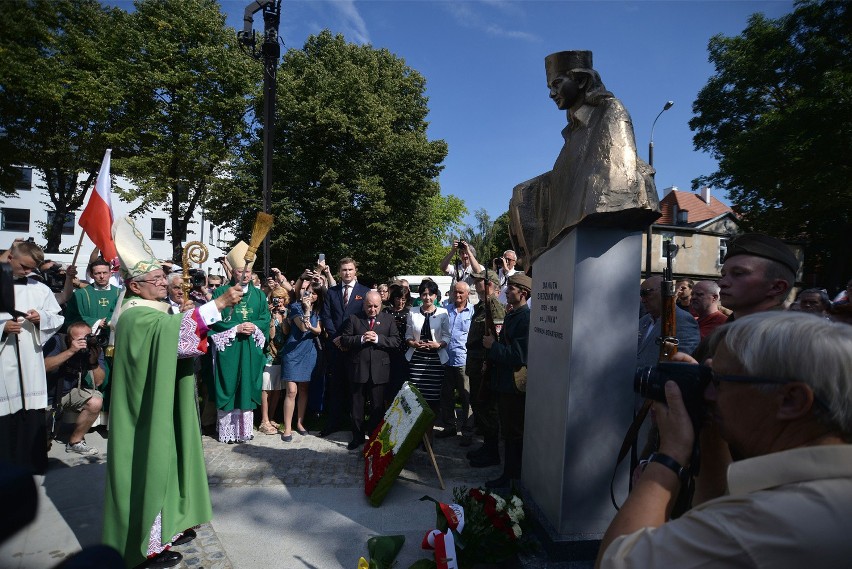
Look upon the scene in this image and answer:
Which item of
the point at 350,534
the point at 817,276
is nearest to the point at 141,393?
the point at 350,534

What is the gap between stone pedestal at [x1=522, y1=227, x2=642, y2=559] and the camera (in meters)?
2.98

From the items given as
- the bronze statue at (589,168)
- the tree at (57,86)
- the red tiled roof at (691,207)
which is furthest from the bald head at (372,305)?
the red tiled roof at (691,207)

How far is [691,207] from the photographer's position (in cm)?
4269

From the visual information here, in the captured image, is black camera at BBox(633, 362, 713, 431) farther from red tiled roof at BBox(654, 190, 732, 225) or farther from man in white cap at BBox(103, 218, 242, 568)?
red tiled roof at BBox(654, 190, 732, 225)

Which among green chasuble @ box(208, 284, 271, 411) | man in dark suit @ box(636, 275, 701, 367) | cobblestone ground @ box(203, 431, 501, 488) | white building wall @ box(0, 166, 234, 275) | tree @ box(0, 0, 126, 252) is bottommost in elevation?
cobblestone ground @ box(203, 431, 501, 488)

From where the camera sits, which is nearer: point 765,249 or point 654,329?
point 765,249

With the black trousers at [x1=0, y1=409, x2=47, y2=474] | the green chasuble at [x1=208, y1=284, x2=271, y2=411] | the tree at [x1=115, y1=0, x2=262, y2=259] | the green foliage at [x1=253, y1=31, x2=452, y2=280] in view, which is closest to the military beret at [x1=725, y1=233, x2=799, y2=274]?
the green chasuble at [x1=208, y1=284, x2=271, y2=411]

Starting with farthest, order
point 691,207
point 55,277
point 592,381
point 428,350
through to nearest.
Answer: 1. point 691,207
2. point 55,277
3. point 428,350
4. point 592,381

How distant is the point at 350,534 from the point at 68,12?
76.9ft

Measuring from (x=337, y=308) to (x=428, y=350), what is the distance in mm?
1404

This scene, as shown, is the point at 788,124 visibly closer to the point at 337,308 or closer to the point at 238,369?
the point at 337,308

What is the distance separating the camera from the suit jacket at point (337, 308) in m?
6.42

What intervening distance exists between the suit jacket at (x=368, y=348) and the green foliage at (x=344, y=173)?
1576 cm

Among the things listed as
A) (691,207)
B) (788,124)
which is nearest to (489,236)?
(691,207)
